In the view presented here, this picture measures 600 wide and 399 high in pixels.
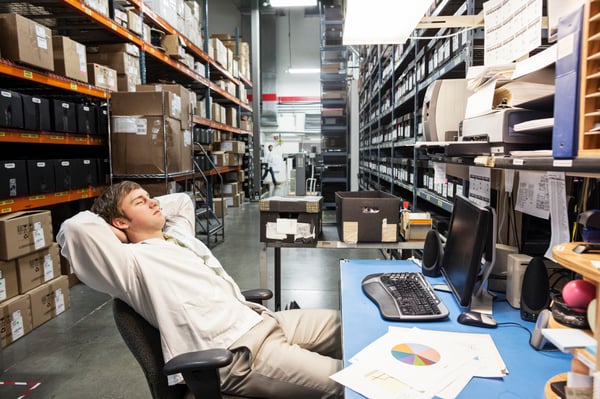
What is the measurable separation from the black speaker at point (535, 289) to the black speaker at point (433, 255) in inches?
19.2

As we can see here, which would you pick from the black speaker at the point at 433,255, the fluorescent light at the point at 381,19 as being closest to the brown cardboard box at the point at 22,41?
the fluorescent light at the point at 381,19

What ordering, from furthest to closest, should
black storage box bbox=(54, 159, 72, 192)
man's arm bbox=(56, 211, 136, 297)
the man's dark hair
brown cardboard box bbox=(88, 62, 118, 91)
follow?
brown cardboard box bbox=(88, 62, 118, 91) < black storage box bbox=(54, 159, 72, 192) < the man's dark hair < man's arm bbox=(56, 211, 136, 297)

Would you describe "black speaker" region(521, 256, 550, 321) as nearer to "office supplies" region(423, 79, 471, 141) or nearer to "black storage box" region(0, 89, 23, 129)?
"office supplies" region(423, 79, 471, 141)

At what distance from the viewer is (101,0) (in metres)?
3.54

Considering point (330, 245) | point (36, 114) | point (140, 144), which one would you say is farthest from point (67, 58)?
point (330, 245)

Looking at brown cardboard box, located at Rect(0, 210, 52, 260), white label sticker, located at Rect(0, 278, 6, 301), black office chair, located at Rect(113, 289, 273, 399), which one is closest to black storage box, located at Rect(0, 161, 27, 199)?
brown cardboard box, located at Rect(0, 210, 52, 260)

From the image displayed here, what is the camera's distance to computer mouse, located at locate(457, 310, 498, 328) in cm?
130

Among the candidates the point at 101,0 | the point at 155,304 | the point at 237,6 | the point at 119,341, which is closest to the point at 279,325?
the point at 155,304

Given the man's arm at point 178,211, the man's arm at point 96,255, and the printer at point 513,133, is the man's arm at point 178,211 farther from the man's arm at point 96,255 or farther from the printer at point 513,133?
the printer at point 513,133

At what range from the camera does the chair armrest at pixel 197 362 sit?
3.55 feet

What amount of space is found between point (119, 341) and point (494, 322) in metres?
2.35

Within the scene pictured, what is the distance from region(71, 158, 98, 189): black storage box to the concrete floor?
0.98m

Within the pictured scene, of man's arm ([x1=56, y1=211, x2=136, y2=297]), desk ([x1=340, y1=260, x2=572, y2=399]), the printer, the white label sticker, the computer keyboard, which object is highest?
the printer

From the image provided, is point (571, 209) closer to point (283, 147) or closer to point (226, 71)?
point (226, 71)
